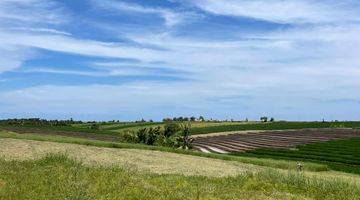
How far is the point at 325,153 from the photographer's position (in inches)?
2707

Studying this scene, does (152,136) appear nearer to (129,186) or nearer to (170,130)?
(170,130)

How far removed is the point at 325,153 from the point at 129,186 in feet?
182

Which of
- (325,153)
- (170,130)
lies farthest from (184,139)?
(325,153)

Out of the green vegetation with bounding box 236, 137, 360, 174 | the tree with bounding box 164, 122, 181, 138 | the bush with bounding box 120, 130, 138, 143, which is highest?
the tree with bounding box 164, 122, 181, 138

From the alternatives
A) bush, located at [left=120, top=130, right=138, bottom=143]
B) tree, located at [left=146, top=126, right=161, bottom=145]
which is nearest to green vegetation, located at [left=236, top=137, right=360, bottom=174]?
tree, located at [left=146, top=126, right=161, bottom=145]

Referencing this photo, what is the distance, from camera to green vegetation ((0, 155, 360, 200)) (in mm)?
15383

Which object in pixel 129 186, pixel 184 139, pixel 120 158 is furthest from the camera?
pixel 184 139

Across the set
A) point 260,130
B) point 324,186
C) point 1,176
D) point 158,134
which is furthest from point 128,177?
point 260,130

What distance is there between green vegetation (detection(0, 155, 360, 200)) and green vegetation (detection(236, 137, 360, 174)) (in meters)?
37.5

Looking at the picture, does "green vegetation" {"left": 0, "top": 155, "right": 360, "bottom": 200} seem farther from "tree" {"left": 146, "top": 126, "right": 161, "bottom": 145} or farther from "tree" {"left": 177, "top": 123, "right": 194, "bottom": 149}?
"tree" {"left": 177, "top": 123, "right": 194, "bottom": 149}

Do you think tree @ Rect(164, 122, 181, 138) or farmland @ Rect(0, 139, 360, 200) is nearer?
farmland @ Rect(0, 139, 360, 200)

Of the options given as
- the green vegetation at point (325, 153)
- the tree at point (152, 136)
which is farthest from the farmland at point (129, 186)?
the tree at point (152, 136)

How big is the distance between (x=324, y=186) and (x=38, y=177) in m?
10.8

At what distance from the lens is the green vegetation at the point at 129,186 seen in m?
15.4
